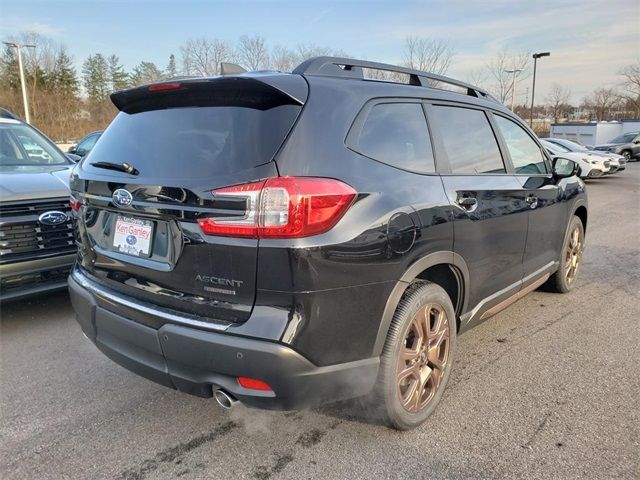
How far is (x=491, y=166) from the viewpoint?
338 cm

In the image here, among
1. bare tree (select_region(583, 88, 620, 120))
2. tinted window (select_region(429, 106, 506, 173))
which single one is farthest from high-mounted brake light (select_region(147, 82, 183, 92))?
bare tree (select_region(583, 88, 620, 120))

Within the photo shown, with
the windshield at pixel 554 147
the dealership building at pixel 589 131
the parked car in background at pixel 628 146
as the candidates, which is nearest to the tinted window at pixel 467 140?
the windshield at pixel 554 147

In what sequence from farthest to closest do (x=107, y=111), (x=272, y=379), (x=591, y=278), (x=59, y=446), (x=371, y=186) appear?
(x=107, y=111), (x=591, y=278), (x=59, y=446), (x=371, y=186), (x=272, y=379)

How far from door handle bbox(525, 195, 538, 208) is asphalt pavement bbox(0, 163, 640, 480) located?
3.47 feet

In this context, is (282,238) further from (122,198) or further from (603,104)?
(603,104)

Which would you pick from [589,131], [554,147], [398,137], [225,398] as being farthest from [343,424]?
[589,131]

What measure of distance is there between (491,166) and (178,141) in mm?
2138

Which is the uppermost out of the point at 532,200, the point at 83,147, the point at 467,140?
the point at 467,140

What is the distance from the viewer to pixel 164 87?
2.49m

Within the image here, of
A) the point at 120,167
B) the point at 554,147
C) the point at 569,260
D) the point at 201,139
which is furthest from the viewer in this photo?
the point at 554,147

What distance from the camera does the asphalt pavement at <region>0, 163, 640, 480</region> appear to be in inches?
94.1

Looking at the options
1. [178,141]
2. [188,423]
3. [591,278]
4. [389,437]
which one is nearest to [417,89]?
[178,141]

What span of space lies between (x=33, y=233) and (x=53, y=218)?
19 cm

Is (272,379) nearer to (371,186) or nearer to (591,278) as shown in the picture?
(371,186)
